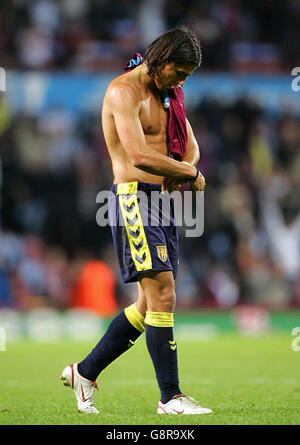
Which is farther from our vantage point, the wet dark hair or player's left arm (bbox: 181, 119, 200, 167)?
player's left arm (bbox: 181, 119, 200, 167)

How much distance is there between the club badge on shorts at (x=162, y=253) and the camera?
5.02 meters

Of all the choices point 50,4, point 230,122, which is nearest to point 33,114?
point 50,4

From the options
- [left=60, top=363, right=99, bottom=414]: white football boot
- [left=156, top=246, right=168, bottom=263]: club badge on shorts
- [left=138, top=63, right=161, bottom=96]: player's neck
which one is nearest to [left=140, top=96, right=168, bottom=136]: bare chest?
[left=138, top=63, right=161, bottom=96]: player's neck

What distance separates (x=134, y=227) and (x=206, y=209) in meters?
9.11

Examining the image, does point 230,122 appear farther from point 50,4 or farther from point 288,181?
point 50,4

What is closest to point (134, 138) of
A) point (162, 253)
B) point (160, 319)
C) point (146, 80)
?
point (146, 80)

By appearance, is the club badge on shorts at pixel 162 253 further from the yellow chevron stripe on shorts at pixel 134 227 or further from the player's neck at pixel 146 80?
the player's neck at pixel 146 80

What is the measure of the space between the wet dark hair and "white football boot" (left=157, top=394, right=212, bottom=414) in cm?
203

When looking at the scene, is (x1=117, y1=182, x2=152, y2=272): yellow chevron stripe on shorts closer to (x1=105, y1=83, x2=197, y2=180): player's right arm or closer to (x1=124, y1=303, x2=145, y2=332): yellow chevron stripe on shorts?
(x1=105, y1=83, x2=197, y2=180): player's right arm

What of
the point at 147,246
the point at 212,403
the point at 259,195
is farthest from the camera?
the point at 259,195

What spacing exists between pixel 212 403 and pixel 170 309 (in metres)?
0.87

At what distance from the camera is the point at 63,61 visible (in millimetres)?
14992

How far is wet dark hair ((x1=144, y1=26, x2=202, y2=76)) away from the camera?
4.99 m

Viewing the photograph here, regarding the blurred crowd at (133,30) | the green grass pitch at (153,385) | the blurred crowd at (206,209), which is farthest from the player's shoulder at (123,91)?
the blurred crowd at (133,30)
